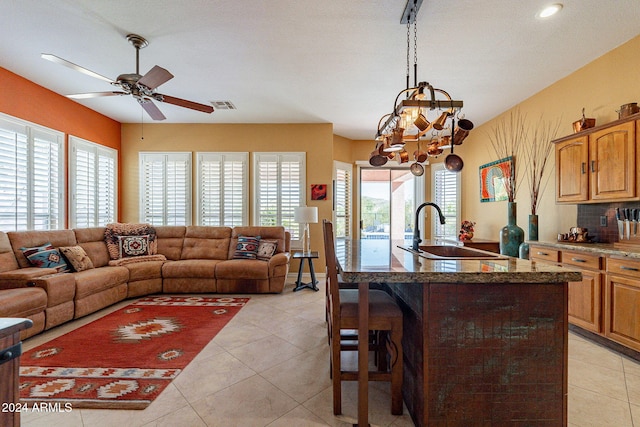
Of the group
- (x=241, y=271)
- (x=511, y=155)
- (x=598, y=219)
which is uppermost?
(x=511, y=155)

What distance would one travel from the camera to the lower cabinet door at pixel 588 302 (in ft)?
8.52

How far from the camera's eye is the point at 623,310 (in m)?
2.39

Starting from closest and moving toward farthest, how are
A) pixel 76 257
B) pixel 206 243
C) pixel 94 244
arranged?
pixel 76 257, pixel 94 244, pixel 206 243

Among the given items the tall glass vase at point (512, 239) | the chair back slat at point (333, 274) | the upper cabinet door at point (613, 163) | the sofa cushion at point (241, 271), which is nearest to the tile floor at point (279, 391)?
the chair back slat at point (333, 274)

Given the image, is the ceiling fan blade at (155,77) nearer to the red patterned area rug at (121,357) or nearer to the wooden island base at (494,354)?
the red patterned area rug at (121,357)

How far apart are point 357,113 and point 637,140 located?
11.0 ft

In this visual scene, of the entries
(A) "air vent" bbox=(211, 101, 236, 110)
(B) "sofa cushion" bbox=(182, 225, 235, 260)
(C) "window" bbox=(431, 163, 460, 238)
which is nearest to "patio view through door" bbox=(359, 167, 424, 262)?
(C) "window" bbox=(431, 163, 460, 238)

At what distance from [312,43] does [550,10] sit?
6.66ft

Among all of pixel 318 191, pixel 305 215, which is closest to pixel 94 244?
pixel 305 215

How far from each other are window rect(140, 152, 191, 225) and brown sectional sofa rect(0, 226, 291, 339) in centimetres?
56

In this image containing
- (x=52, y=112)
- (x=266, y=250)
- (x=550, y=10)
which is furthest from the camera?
(x=266, y=250)

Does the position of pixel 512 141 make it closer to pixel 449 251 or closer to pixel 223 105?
pixel 449 251

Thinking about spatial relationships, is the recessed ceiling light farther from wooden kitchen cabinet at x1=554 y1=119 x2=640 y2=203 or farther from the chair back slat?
the chair back slat

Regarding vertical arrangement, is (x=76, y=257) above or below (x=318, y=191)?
below
